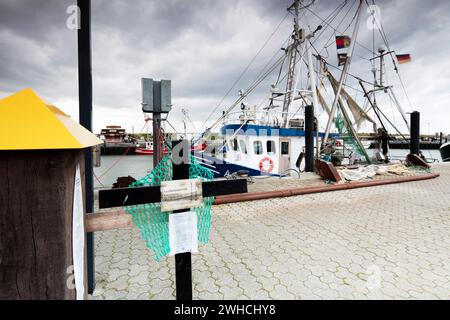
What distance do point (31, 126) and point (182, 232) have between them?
1099 millimetres

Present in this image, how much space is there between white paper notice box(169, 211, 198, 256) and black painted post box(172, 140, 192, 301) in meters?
0.09

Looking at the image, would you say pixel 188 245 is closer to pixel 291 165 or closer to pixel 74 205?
pixel 74 205

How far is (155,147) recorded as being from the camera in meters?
5.05

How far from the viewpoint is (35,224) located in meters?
1.08

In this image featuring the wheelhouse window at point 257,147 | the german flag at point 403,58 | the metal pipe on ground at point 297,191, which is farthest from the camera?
the german flag at point 403,58

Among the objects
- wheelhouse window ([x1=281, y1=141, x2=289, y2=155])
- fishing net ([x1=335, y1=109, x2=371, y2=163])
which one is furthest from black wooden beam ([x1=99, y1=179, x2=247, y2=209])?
fishing net ([x1=335, y1=109, x2=371, y2=163])

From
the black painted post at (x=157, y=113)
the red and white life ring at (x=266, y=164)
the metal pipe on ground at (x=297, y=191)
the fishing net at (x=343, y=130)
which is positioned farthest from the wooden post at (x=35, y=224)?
the fishing net at (x=343, y=130)

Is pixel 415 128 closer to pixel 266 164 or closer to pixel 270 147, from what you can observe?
pixel 270 147

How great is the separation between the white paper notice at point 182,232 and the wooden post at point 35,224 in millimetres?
650

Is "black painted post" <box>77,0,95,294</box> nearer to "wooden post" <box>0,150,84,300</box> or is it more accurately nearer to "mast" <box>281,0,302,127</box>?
"wooden post" <box>0,150,84,300</box>

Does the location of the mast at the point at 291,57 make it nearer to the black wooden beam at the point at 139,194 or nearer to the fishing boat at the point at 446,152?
the black wooden beam at the point at 139,194

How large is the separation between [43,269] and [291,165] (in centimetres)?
1138

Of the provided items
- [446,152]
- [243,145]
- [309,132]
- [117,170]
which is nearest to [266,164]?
[243,145]

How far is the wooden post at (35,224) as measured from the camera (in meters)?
1.04
